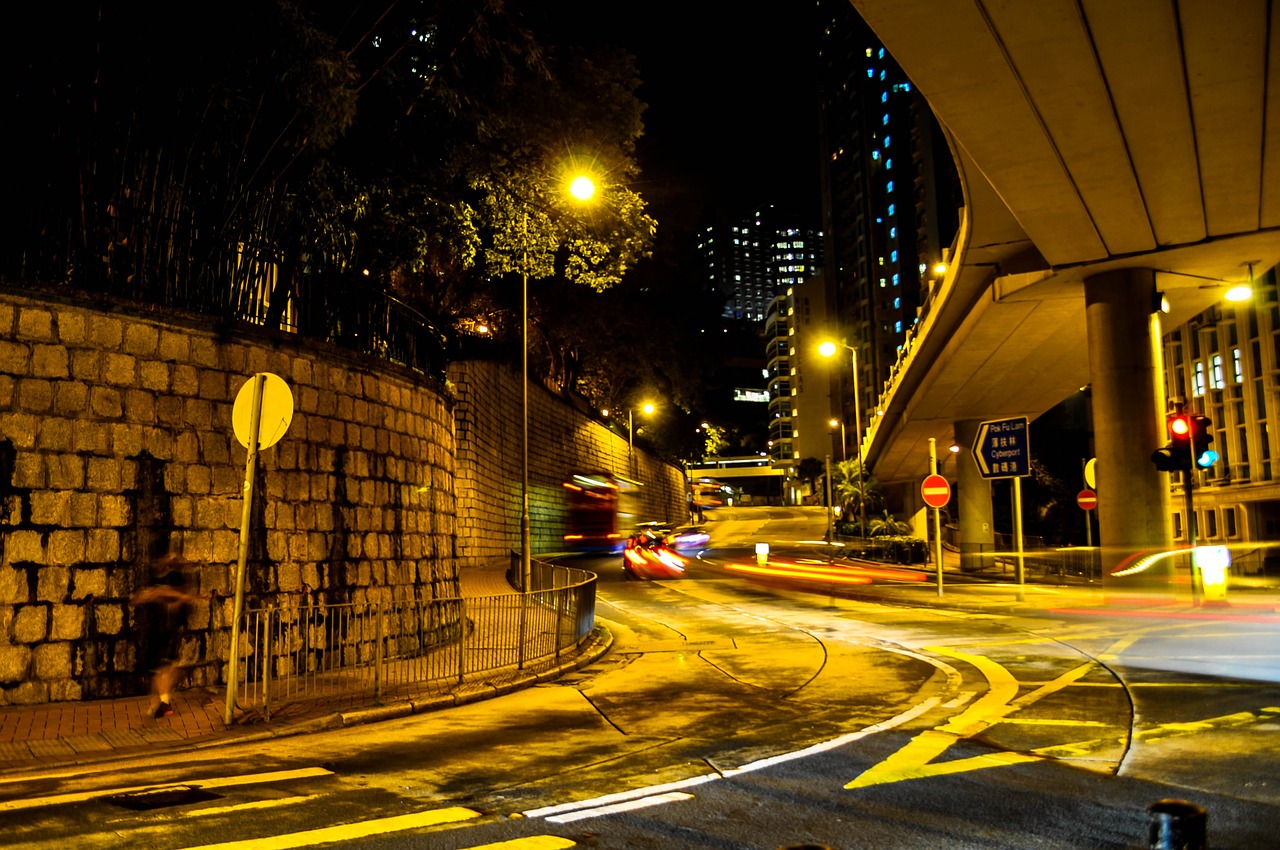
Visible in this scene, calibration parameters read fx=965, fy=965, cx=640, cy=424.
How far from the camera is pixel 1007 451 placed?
21.0m

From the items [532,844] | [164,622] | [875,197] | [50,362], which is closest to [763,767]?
[532,844]

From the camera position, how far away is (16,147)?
10773 mm

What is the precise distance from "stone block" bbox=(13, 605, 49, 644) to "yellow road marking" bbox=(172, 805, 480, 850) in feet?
19.4

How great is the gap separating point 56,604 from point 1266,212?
902 inches

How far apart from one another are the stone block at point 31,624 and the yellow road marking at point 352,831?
5910mm

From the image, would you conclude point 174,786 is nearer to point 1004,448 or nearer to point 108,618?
point 108,618

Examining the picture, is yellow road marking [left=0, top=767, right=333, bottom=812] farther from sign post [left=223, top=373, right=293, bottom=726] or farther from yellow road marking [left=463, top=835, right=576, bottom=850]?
sign post [left=223, top=373, right=293, bottom=726]

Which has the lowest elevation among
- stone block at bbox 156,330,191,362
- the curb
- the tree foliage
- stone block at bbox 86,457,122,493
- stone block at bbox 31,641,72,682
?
the curb

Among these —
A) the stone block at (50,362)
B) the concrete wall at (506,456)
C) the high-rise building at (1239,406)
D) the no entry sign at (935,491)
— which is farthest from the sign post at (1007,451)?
the high-rise building at (1239,406)

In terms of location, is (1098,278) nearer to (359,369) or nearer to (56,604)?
(359,369)

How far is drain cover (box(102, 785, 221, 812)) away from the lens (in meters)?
5.97

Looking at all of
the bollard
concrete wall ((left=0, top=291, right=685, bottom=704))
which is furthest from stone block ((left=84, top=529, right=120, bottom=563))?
the bollard

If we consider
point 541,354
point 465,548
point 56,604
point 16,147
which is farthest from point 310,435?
point 541,354

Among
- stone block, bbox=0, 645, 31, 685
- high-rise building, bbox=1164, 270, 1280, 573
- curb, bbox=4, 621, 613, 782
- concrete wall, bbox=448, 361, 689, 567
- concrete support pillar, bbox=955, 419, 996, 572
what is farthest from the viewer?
high-rise building, bbox=1164, 270, 1280, 573
